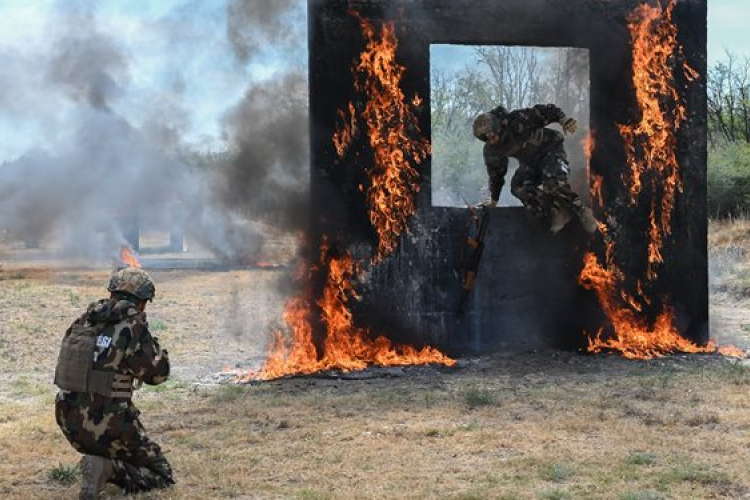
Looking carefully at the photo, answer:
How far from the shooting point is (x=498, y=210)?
472 inches

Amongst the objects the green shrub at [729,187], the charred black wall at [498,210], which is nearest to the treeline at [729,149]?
the green shrub at [729,187]

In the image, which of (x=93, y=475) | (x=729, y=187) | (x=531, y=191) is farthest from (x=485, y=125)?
(x=729, y=187)

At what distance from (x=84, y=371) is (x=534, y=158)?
23.9ft

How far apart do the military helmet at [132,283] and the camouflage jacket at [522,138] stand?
640cm

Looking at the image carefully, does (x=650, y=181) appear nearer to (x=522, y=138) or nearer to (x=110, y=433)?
(x=522, y=138)

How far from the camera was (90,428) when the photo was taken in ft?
20.5

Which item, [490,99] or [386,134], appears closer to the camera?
[386,134]

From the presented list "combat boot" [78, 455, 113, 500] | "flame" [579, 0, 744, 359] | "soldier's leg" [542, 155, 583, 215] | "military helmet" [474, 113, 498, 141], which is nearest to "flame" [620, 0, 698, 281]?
"flame" [579, 0, 744, 359]

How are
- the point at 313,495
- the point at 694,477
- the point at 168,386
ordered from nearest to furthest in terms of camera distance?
the point at 313,495, the point at 694,477, the point at 168,386

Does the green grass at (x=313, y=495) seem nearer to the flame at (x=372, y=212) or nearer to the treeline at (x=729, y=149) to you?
the flame at (x=372, y=212)

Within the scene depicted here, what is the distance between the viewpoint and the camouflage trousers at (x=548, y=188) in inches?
464

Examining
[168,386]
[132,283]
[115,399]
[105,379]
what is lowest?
[168,386]

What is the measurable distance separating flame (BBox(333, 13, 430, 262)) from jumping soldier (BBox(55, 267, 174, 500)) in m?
5.47

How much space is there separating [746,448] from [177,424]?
480 cm
